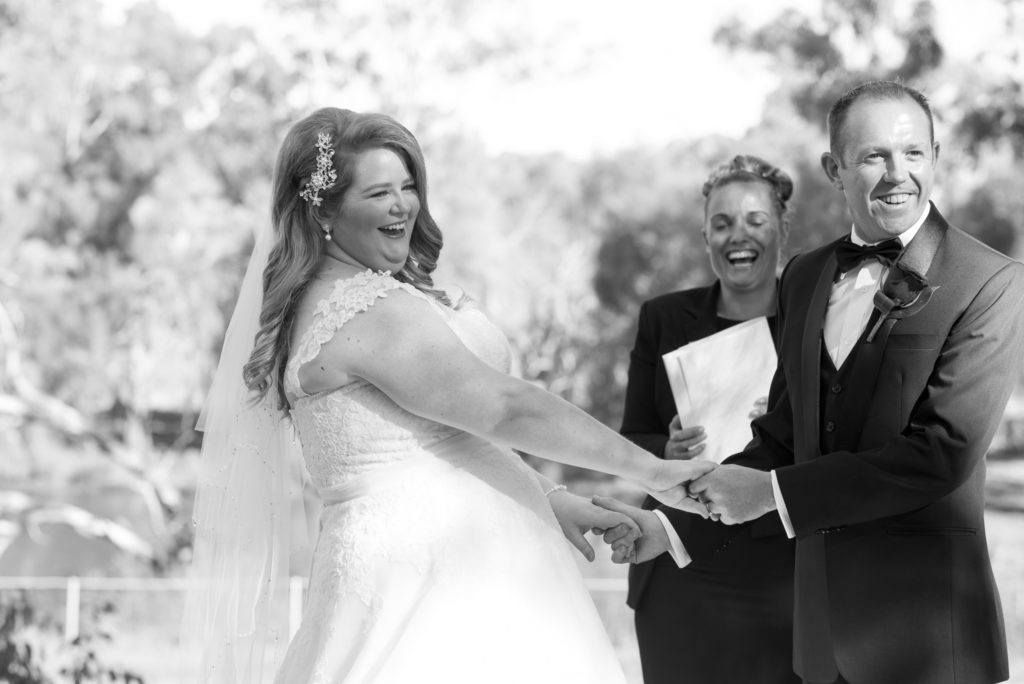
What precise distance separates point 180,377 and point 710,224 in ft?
50.7

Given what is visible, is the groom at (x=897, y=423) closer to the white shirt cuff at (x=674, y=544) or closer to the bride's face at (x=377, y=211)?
the white shirt cuff at (x=674, y=544)

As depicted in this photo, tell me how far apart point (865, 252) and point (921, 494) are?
62 cm

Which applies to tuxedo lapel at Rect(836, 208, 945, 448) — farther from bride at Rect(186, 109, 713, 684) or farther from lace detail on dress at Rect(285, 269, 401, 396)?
lace detail on dress at Rect(285, 269, 401, 396)

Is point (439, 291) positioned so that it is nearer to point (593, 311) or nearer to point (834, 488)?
point (834, 488)

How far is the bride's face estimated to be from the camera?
313 centimetres

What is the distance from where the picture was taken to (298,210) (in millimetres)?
3205

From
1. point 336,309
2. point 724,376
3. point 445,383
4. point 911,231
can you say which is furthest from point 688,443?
point 336,309

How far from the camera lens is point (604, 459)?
304 centimetres

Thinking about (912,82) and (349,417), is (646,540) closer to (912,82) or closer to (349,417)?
(349,417)

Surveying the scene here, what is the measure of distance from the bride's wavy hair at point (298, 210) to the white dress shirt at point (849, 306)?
1.12 m

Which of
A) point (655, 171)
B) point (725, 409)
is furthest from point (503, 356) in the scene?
point (655, 171)

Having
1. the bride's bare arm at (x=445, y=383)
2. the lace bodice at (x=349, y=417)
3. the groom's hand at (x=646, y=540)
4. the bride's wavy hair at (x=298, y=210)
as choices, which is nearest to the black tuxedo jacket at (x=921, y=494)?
the bride's bare arm at (x=445, y=383)

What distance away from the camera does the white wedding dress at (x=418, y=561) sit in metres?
2.83

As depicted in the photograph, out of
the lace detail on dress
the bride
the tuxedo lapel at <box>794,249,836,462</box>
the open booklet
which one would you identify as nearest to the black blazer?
the open booklet
